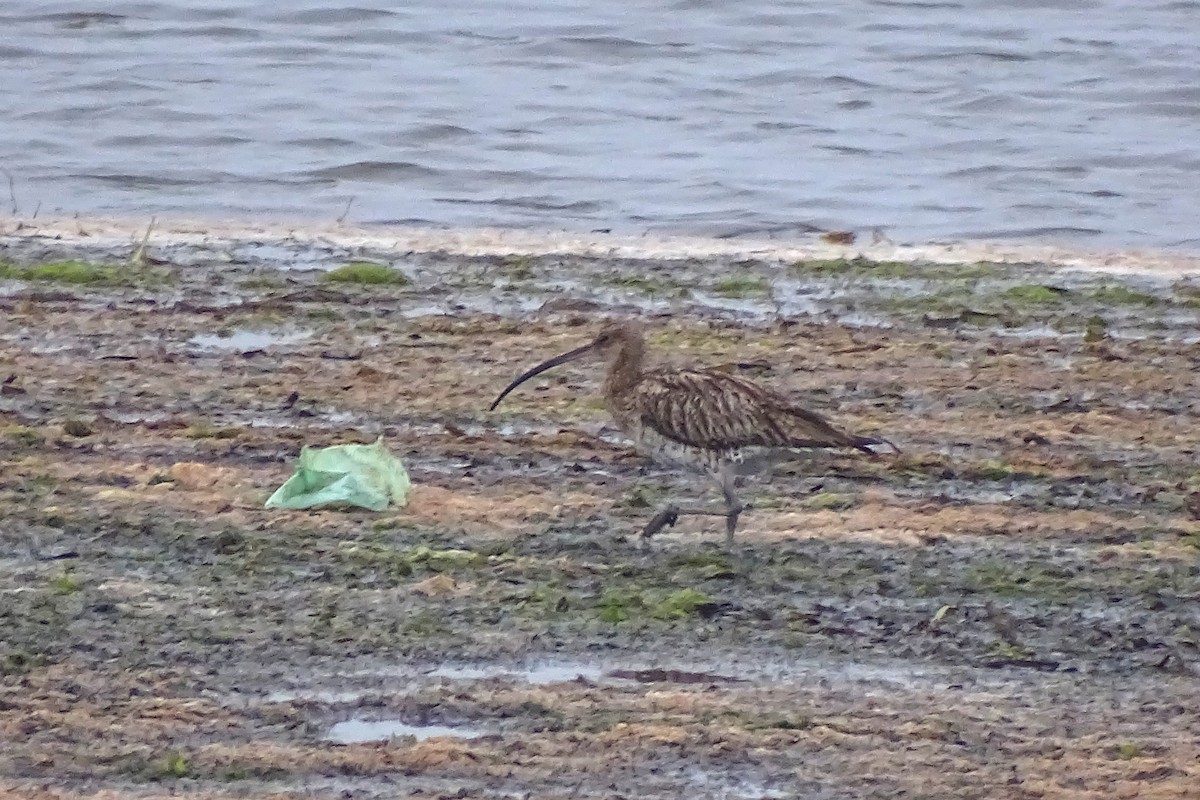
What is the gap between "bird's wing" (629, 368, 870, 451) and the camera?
7406 mm

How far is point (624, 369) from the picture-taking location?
816 centimetres

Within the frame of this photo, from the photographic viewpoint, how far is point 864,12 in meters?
21.0

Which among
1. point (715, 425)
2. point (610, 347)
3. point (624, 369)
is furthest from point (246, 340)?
point (715, 425)

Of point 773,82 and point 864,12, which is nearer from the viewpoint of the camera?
point 773,82

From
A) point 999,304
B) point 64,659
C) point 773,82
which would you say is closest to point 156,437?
point 64,659

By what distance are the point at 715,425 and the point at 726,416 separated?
0.14 feet

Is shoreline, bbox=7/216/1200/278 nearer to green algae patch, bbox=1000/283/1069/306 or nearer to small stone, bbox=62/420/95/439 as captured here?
green algae patch, bbox=1000/283/1069/306

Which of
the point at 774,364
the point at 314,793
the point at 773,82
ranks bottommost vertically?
the point at 773,82

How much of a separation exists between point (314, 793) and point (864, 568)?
220 cm

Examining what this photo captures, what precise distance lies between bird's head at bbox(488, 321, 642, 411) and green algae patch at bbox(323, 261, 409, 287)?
2.28m

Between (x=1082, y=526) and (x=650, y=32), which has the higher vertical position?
(x=1082, y=526)

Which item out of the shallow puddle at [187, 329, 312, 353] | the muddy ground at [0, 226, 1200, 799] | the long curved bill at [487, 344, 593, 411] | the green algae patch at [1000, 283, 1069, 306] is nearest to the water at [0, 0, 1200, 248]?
the green algae patch at [1000, 283, 1069, 306]

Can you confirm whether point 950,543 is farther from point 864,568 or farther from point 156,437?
point 156,437

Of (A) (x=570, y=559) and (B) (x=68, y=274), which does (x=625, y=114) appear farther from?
(A) (x=570, y=559)
